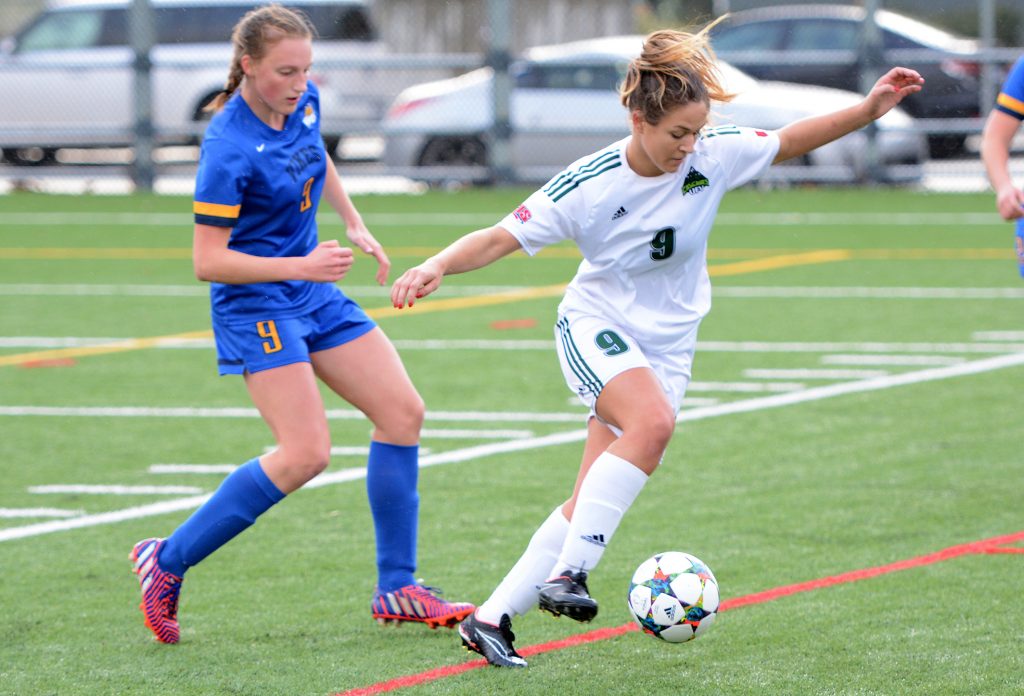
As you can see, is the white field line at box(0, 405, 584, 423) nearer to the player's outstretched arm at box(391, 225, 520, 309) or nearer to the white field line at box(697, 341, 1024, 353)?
the white field line at box(697, 341, 1024, 353)

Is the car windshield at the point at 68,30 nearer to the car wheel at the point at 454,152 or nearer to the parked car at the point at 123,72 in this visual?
the parked car at the point at 123,72

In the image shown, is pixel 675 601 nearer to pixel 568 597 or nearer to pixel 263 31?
pixel 568 597

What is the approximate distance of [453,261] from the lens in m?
4.34

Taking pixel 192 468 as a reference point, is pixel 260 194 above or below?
above

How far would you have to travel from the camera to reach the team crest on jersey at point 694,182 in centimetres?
454

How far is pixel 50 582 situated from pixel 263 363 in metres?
1.27

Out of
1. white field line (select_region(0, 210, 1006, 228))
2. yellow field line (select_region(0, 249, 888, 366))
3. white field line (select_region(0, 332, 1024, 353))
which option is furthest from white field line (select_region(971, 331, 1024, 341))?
white field line (select_region(0, 210, 1006, 228))

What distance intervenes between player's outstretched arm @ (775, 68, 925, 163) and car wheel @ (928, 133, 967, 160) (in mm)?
14771

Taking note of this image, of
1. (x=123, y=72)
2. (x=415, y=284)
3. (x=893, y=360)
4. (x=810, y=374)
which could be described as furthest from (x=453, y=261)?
(x=123, y=72)

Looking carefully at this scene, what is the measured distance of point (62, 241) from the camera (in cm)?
1611

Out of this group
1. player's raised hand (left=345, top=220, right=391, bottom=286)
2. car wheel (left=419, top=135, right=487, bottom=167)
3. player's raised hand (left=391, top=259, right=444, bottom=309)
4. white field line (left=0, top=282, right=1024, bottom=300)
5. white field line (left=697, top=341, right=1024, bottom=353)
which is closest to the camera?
player's raised hand (left=391, top=259, right=444, bottom=309)

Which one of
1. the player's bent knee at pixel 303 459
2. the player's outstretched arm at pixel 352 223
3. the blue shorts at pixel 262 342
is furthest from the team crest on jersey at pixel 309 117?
the player's bent knee at pixel 303 459

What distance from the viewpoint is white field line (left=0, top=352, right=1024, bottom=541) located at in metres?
6.31

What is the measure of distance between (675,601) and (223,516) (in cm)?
141
